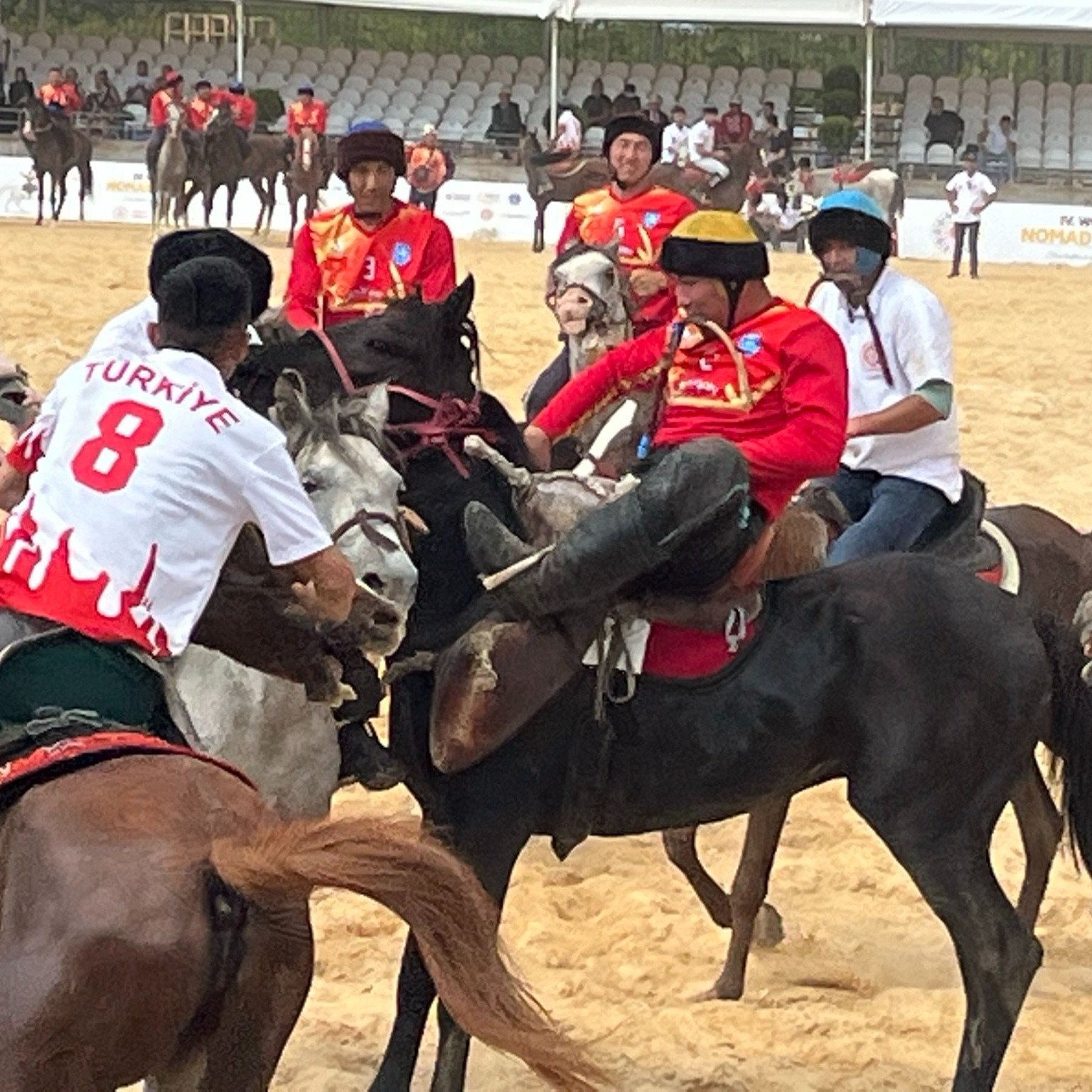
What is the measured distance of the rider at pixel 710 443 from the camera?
5219mm

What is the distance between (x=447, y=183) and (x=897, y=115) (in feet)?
34.8

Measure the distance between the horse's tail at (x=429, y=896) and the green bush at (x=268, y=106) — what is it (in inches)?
1417

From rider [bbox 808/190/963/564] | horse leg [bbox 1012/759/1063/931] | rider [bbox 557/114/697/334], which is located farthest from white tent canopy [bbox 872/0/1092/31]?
horse leg [bbox 1012/759/1063/931]

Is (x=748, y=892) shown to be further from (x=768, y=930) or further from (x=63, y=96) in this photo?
(x=63, y=96)

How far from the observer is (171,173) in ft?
95.2

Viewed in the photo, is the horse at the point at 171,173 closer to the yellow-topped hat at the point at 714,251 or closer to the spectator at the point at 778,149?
the spectator at the point at 778,149

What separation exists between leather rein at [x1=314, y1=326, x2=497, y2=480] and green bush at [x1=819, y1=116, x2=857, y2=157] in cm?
3375

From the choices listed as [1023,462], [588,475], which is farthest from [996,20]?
[588,475]

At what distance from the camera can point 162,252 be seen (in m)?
5.31

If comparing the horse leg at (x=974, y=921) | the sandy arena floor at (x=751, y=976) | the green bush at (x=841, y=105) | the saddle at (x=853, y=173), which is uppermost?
the green bush at (x=841, y=105)

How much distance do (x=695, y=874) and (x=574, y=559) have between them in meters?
2.06

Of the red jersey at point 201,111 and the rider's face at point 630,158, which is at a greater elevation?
the red jersey at point 201,111

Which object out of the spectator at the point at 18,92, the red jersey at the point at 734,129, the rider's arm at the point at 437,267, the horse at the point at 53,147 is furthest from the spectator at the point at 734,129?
the rider's arm at the point at 437,267

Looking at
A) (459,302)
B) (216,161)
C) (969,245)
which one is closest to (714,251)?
(459,302)
